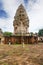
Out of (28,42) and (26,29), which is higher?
(26,29)

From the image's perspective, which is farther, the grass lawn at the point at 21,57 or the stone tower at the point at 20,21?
the stone tower at the point at 20,21

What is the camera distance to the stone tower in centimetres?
4147

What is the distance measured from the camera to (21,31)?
41.0 m

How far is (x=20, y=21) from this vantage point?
41875 millimetres

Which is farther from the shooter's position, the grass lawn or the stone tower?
the stone tower

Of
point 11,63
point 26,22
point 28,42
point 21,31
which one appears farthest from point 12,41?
point 11,63

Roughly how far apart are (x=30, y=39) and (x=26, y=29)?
13154 millimetres

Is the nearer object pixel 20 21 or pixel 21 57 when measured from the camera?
pixel 21 57

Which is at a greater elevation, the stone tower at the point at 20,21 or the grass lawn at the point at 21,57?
the stone tower at the point at 20,21

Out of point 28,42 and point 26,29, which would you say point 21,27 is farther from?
point 28,42

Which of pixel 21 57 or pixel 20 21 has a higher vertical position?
pixel 20 21

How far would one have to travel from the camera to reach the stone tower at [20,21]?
41469 millimetres

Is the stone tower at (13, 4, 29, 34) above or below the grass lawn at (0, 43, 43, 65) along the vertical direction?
above

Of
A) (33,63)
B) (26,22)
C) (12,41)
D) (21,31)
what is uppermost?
(26,22)
